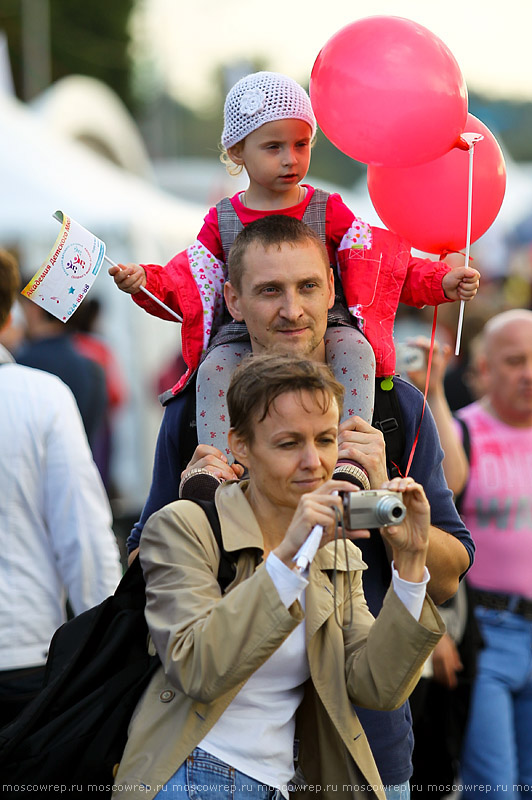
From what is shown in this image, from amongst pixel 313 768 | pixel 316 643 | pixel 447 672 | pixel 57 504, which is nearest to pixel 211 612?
pixel 316 643

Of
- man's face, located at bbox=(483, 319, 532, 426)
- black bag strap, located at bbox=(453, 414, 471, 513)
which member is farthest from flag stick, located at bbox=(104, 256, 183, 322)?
man's face, located at bbox=(483, 319, 532, 426)

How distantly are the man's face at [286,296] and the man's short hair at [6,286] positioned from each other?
4.94ft

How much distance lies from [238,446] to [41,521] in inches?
57.8

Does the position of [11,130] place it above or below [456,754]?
above

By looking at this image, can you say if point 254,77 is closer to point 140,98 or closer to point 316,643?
point 316,643

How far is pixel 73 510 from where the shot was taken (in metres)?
4.00

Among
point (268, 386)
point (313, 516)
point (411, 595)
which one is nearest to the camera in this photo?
point (313, 516)

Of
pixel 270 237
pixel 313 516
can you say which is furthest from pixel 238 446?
pixel 270 237

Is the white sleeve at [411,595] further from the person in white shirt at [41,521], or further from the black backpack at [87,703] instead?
the person in white shirt at [41,521]

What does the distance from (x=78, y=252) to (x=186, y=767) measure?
4.94 ft

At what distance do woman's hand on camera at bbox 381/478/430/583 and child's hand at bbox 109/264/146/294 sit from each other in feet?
3.36

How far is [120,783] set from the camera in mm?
2576

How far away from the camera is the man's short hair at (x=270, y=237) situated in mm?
3047

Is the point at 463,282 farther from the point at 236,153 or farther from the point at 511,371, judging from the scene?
the point at 511,371
